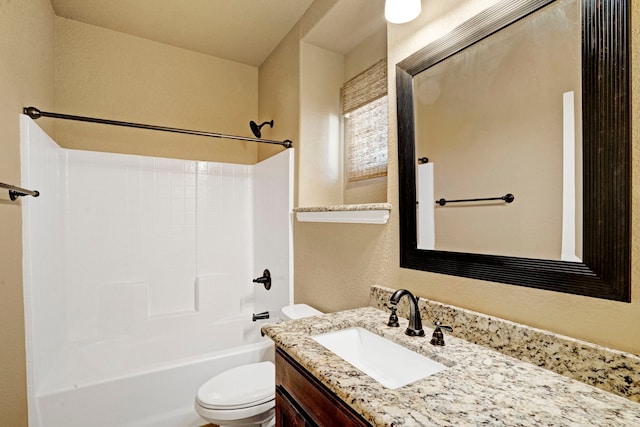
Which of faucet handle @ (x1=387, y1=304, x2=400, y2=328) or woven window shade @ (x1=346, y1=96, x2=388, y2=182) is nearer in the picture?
faucet handle @ (x1=387, y1=304, x2=400, y2=328)

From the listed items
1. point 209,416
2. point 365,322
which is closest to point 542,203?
point 365,322

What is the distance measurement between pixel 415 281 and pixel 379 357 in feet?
1.08

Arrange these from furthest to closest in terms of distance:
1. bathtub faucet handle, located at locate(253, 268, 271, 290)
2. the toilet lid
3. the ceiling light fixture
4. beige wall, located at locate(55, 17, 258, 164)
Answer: bathtub faucet handle, located at locate(253, 268, 271, 290) < beige wall, located at locate(55, 17, 258, 164) < the toilet lid < the ceiling light fixture

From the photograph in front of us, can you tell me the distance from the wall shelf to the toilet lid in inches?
33.6

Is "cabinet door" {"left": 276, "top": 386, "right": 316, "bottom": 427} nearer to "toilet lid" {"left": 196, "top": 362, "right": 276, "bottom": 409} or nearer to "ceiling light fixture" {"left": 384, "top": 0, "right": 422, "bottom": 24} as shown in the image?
"toilet lid" {"left": 196, "top": 362, "right": 276, "bottom": 409}

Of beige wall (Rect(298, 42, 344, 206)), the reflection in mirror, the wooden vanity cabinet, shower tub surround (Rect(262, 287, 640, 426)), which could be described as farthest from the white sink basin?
beige wall (Rect(298, 42, 344, 206))

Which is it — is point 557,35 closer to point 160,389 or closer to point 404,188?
point 404,188

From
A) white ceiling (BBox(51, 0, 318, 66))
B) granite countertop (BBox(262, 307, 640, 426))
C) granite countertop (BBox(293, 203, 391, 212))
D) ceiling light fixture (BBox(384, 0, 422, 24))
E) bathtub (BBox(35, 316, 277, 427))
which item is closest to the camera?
granite countertop (BBox(262, 307, 640, 426))

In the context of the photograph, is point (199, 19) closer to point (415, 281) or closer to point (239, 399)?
point (415, 281)

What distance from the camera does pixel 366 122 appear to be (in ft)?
5.96

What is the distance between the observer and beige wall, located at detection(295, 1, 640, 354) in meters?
0.70

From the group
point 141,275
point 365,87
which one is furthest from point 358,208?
point 141,275

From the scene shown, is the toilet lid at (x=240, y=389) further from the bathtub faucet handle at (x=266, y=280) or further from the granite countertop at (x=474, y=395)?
the granite countertop at (x=474, y=395)

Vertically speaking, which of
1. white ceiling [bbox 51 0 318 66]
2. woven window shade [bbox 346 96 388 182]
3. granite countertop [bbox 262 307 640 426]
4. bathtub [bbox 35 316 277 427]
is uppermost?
white ceiling [bbox 51 0 318 66]
